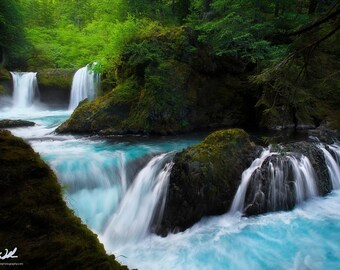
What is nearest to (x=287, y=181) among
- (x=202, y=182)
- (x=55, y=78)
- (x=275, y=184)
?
(x=275, y=184)

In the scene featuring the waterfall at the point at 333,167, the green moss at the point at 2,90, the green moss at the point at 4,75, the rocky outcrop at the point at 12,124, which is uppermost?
the green moss at the point at 4,75

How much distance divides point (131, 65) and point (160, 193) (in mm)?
6886

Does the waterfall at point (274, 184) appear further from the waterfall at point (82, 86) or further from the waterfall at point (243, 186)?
the waterfall at point (82, 86)

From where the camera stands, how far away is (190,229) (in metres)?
5.55

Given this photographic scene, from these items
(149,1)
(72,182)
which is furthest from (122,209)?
(149,1)

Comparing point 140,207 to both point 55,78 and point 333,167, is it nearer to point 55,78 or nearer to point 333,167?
point 333,167

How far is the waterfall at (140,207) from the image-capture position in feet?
18.2

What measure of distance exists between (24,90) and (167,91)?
1145 cm

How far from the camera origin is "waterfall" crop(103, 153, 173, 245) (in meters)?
5.54

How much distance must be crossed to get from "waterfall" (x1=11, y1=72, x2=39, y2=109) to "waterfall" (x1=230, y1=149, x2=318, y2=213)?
51.8 ft

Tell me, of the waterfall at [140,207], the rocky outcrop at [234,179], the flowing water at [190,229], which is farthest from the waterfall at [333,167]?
the waterfall at [140,207]

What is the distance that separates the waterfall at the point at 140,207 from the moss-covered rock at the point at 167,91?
411cm

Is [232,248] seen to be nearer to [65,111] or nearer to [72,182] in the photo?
[72,182]

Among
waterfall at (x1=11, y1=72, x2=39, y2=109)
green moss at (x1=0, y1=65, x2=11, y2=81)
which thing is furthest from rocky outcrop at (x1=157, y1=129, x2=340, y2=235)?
green moss at (x1=0, y1=65, x2=11, y2=81)
